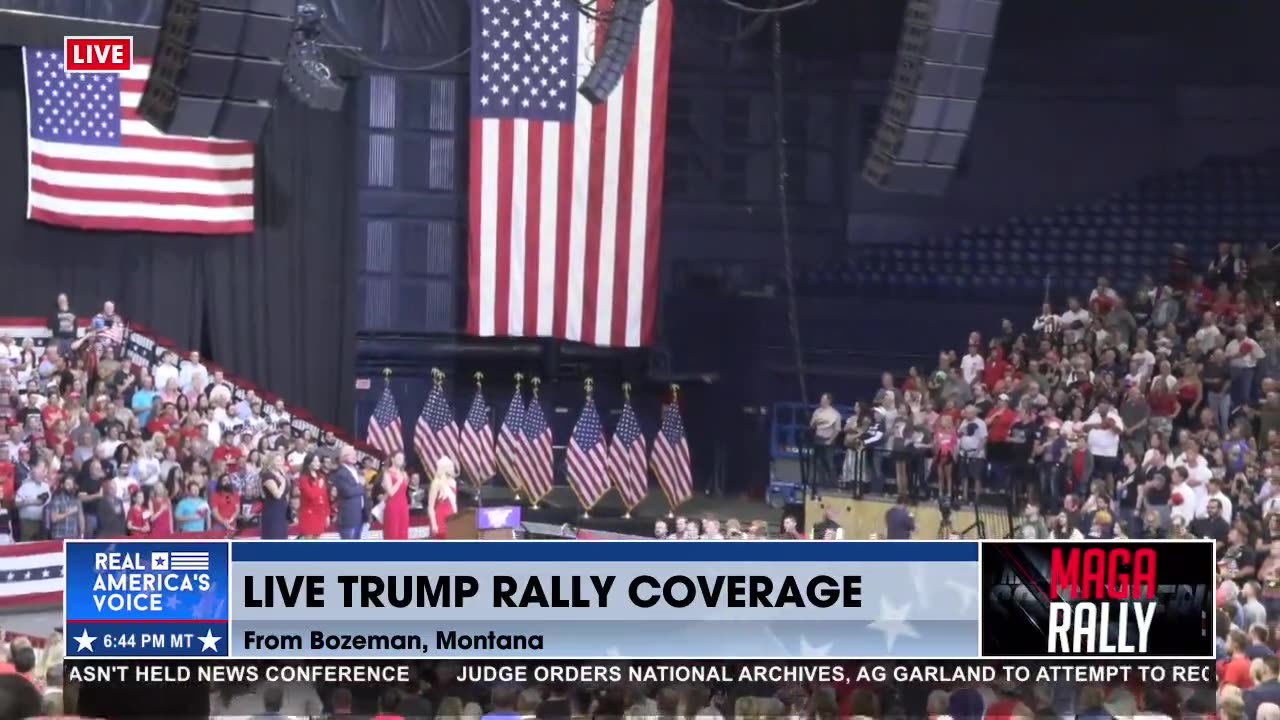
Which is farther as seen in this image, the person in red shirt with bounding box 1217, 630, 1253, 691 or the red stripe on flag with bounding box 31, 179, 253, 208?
the red stripe on flag with bounding box 31, 179, 253, 208

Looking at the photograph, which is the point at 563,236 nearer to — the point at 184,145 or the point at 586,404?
the point at 586,404

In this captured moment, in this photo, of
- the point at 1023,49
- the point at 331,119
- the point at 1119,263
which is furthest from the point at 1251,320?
the point at 331,119

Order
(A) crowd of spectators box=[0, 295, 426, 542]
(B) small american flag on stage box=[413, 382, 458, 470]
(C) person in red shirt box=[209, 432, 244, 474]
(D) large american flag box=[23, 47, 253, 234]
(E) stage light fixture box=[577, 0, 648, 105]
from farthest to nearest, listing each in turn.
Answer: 1. (B) small american flag on stage box=[413, 382, 458, 470]
2. (D) large american flag box=[23, 47, 253, 234]
3. (C) person in red shirt box=[209, 432, 244, 474]
4. (A) crowd of spectators box=[0, 295, 426, 542]
5. (E) stage light fixture box=[577, 0, 648, 105]

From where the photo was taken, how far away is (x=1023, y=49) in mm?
23234

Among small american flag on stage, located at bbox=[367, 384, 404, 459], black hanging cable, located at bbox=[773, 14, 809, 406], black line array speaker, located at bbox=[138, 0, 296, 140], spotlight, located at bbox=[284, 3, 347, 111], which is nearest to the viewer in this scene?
black line array speaker, located at bbox=[138, 0, 296, 140]

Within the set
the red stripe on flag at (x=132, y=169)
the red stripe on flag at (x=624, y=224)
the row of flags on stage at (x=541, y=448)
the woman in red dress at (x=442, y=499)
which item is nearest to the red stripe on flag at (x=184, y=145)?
the red stripe on flag at (x=132, y=169)

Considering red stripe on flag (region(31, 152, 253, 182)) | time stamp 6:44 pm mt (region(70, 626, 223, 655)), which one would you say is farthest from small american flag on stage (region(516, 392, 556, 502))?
time stamp 6:44 pm mt (region(70, 626, 223, 655))

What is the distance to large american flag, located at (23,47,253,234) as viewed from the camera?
70.6ft

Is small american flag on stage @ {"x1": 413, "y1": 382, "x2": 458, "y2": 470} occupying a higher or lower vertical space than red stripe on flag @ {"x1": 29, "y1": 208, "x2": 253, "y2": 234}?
lower

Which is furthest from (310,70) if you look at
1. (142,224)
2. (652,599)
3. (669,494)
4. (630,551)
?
(652,599)

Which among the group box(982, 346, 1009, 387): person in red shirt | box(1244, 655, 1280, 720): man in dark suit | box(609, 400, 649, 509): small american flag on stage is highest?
box(982, 346, 1009, 387): person in red shirt

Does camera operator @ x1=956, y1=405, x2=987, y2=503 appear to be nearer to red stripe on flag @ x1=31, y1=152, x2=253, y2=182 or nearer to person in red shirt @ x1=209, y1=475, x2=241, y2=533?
person in red shirt @ x1=209, y1=475, x2=241, y2=533

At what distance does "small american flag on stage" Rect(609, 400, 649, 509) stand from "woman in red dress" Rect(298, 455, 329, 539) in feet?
14.2

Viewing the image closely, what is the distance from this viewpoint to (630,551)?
11.9 metres
